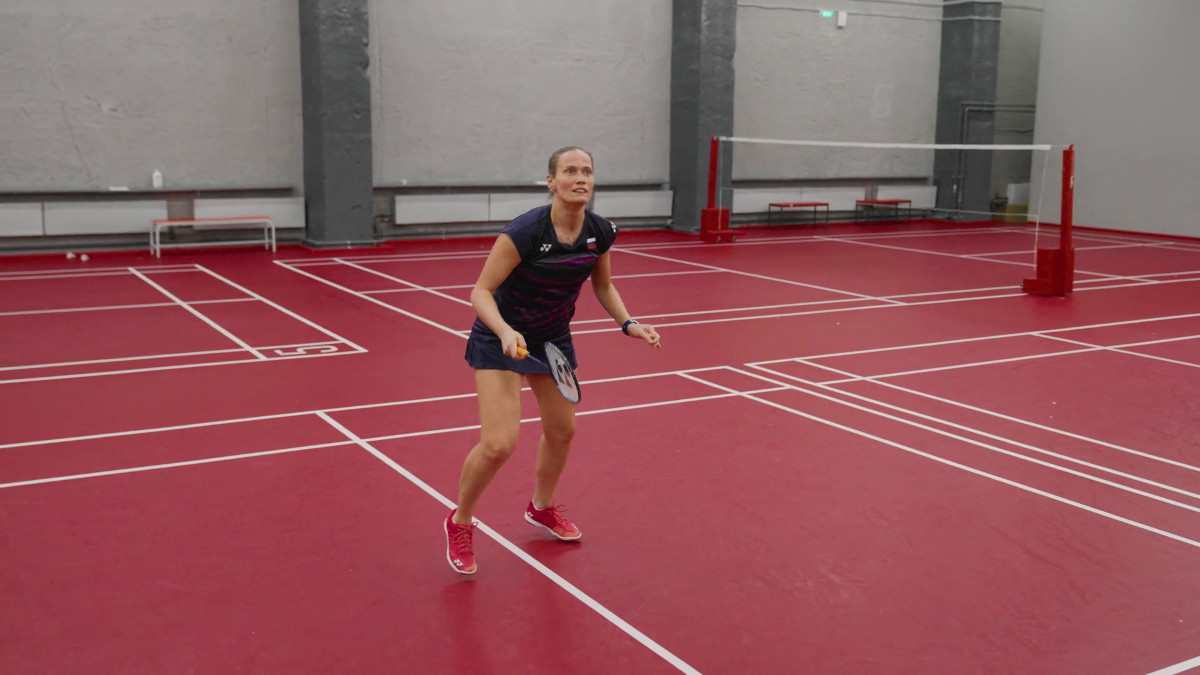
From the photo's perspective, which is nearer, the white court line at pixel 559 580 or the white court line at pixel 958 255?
the white court line at pixel 559 580

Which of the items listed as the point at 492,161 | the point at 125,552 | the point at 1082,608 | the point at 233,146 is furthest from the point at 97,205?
the point at 1082,608

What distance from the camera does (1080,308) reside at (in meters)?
13.0

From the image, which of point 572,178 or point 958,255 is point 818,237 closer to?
point 958,255

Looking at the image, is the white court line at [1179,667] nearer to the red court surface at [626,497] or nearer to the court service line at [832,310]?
the red court surface at [626,497]

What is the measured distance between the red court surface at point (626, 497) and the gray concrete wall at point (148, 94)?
5.11 m

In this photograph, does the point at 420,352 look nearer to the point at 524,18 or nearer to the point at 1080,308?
the point at 1080,308

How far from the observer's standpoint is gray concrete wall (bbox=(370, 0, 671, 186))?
19016 millimetres

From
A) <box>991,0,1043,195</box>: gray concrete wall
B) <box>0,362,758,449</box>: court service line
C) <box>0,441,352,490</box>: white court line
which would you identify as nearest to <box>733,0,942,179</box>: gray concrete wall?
<box>991,0,1043,195</box>: gray concrete wall

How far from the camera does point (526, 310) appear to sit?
506cm

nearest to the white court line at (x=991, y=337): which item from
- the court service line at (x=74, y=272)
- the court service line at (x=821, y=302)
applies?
the court service line at (x=821, y=302)

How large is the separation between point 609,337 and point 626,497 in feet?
15.8

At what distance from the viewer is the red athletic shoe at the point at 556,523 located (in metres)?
5.55

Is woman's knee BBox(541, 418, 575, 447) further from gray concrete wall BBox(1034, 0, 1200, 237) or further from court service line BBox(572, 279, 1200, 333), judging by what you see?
gray concrete wall BBox(1034, 0, 1200, 237)

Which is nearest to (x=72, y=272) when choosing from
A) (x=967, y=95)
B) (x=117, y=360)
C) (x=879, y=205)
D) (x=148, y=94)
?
(x=148, y=94)
